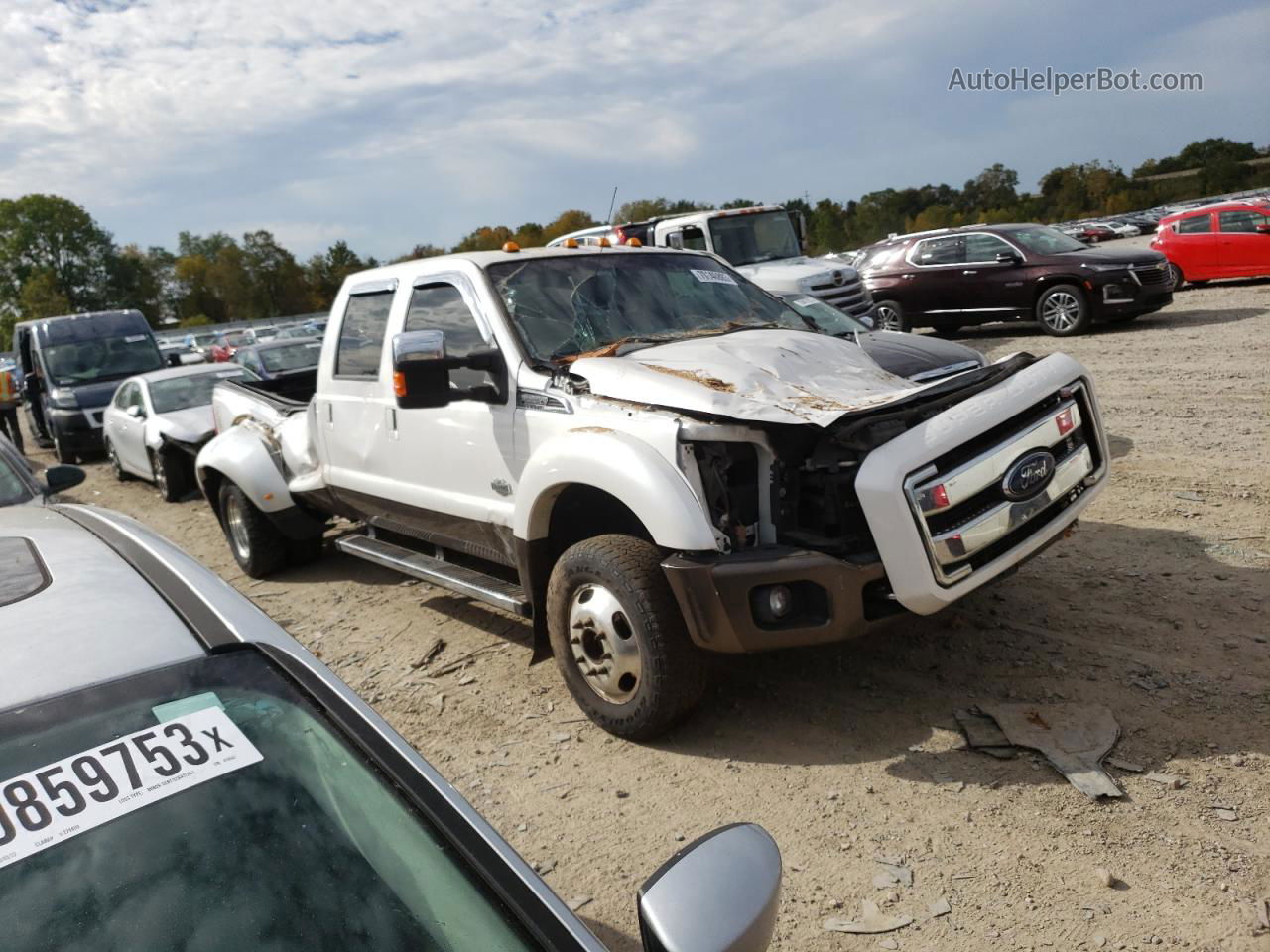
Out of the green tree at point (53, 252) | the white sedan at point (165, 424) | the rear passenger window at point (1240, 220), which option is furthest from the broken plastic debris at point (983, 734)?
the green tree at point (53, 252)

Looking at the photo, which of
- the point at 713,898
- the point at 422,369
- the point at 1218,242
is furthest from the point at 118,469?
the point at 1218,242

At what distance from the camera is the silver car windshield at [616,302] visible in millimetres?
4457

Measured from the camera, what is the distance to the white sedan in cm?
1063

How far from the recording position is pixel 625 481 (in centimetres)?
358

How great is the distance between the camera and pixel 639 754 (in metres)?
3.83

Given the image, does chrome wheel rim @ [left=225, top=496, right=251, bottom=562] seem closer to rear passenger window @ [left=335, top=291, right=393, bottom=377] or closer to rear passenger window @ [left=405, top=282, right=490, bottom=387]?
rear passenger window @ [left=335, top=291, right=393, bottom=377]

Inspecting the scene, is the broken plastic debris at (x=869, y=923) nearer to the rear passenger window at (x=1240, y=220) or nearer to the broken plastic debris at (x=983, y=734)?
the broken plastic debris at (x=983, y=734)

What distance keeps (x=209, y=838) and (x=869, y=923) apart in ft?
6.64

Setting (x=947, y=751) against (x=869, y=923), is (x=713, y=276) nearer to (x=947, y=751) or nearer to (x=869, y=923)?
(x=947, y=751)

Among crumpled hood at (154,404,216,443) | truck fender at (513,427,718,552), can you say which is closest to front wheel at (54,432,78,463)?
crumpled hood at (154,404,216,443)

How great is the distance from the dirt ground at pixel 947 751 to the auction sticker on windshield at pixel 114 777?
171cm

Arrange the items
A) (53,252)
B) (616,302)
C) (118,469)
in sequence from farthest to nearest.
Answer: (53,252) → (118,469) → (616,302)

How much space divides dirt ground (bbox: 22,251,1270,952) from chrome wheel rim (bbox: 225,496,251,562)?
3.38 feet

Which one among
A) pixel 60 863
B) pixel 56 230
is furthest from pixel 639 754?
pixel 56 230
